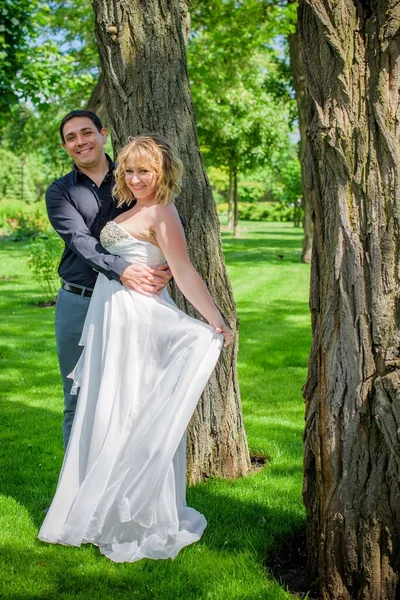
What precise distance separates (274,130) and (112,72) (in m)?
29.0

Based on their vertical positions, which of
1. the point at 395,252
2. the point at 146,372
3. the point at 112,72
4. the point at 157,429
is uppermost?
the point at 112,72

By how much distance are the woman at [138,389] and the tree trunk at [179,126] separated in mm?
795

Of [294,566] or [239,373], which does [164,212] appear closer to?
[294,566]

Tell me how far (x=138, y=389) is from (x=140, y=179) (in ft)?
3.65

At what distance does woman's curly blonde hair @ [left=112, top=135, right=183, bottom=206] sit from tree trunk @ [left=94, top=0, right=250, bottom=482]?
2.49 ft

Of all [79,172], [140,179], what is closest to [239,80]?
[79,172]

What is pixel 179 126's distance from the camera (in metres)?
4.77

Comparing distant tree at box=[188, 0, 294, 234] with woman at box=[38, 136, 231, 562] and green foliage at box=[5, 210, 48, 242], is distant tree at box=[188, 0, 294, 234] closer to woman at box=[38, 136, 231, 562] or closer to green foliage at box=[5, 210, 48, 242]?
green foliage at box=[5, 210, 48, 242]

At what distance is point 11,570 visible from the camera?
3.73 meters

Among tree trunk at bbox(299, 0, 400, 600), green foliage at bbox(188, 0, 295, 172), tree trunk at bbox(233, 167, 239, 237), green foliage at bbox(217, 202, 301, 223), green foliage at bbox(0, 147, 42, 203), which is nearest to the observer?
tree trunk at bbox(299, 0, 400, 600)

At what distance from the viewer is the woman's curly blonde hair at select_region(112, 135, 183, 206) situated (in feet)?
12.8

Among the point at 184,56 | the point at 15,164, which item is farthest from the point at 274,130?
the point at 15,164

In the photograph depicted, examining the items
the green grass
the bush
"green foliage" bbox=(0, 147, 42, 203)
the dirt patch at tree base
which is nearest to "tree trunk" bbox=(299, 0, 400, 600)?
the dirt patch at tree base

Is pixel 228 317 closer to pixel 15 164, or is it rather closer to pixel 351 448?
pixel 351 448
